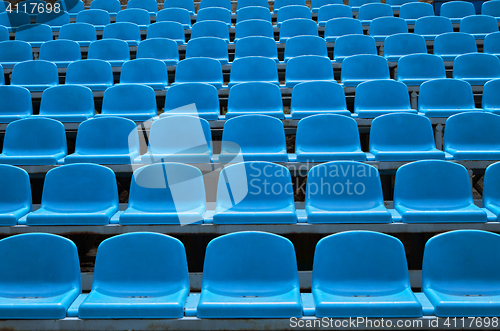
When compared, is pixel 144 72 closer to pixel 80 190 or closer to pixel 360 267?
pixel 80 190

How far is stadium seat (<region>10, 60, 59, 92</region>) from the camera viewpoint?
3643mm

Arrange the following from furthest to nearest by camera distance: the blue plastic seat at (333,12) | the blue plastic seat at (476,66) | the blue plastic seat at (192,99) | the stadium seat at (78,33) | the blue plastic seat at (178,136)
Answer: the blue plastic seat at (333,12)
the stadium seat at (78,33)
the blue plastic seat at (476,66)
the blue plastic seat at (192,99)
the blue plastic seat at (178,136)

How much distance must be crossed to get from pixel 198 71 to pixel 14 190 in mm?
1873

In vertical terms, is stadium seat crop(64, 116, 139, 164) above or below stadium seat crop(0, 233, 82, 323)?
above

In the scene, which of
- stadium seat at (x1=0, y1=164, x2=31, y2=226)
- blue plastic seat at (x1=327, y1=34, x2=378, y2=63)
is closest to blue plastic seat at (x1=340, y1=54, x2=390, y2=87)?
blue plastic seat at (x1=327, y1=34, x2=378, y2=63)

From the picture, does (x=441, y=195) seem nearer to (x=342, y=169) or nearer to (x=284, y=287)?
(x=342, y=169)

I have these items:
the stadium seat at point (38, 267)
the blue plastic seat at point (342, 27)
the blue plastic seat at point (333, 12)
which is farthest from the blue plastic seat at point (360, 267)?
the blue plastic seat at point (333, 12)

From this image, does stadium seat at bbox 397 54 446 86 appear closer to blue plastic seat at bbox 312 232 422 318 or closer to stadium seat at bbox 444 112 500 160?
stadium seat at bbox 444 112 500 160

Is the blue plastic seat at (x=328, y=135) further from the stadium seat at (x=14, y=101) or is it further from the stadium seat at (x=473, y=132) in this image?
the stadium seat at (x=14, y=101)

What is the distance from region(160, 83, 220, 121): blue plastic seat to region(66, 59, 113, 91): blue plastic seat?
2.43ft

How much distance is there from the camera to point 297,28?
4512 millimetres

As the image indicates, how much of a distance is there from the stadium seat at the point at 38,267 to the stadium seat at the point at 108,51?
268cm

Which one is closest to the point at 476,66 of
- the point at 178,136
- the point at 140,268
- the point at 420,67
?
the point at 420,67

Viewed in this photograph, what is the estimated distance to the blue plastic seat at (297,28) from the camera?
14.7 ft
